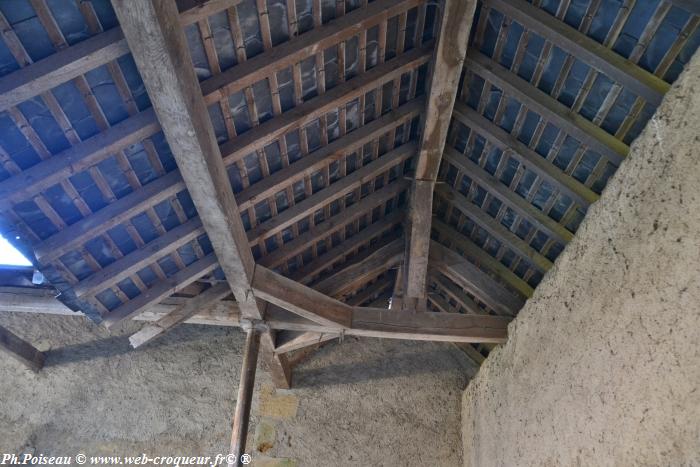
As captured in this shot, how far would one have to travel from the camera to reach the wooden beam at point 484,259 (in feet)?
15.0

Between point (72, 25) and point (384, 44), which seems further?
point (384, 44)

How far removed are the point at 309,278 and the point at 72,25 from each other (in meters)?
3.13

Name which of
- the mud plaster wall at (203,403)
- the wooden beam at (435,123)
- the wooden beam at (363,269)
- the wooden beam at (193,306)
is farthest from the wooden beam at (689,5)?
the mud plaster wall at (203,403)

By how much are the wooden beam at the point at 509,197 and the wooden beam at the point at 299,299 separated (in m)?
1.46

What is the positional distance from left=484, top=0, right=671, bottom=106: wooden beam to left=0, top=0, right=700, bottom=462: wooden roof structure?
0.04 ft

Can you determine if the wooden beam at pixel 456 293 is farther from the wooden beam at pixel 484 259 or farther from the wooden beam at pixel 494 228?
the wooden beam at pixel 494 228

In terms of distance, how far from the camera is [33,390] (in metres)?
5.39

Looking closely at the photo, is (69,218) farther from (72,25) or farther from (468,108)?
(468,108)

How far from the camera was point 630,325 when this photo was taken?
112 inches

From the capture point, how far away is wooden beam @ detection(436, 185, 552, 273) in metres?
4.21

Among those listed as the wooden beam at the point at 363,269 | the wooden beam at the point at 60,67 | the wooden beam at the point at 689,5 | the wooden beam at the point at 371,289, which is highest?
the wooden beam at the point at 689,5

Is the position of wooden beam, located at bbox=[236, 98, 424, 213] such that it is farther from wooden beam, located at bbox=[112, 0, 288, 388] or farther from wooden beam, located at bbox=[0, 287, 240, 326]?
wooden beam, located at bbox=[0, 287, 240, 326]

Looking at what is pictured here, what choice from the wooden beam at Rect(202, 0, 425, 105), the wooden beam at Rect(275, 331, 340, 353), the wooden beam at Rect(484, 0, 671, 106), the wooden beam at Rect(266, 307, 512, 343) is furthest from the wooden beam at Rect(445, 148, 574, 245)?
the wooden beam at Rect(275, 331, 340, 353)

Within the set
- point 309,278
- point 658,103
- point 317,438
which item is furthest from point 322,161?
point 317,438
